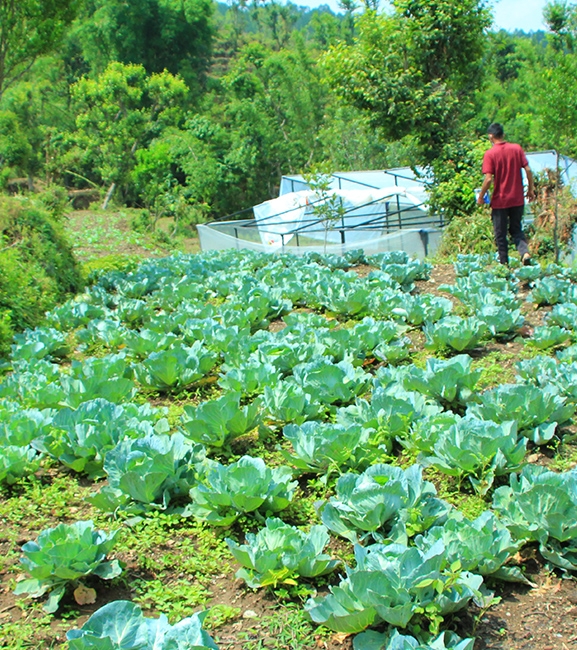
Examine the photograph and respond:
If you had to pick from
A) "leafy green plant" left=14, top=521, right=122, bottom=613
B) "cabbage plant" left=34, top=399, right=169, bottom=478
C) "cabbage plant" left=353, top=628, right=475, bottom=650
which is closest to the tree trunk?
"cabbage plant" left=34, top=399, right=169, bottom=478

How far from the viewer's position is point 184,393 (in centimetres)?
460

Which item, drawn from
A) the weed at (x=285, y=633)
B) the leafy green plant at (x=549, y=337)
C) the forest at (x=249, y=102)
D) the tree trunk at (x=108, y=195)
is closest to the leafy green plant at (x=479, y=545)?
the weed at (x=285, y=633)

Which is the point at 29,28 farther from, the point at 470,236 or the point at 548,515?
the point at 548,515

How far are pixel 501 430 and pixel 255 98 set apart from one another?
35269mm

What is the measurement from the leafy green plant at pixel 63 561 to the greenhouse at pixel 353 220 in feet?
30.5

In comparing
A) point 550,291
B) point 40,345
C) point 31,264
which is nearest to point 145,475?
point 40,345

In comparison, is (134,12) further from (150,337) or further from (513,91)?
(150,337)

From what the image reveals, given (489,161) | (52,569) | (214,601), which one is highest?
(489,161)

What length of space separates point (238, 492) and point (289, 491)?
0.88 feet

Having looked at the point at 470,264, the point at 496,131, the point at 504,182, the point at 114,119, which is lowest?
the point at 470,264

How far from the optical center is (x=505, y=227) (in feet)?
25.4

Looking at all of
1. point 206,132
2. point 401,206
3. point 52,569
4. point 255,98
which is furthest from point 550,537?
point 255,98

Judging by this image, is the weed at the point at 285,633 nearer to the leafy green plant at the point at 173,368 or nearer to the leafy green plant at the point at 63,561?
the leafy green plant at the point at 63,561

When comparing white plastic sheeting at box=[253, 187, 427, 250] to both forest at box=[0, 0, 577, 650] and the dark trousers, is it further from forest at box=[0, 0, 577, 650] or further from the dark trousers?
the dark trousers
